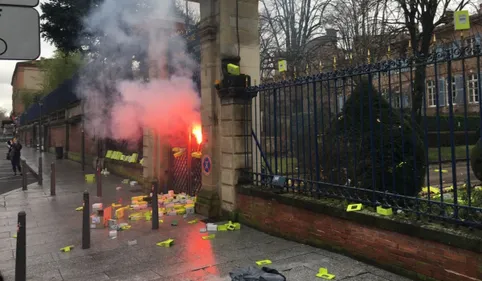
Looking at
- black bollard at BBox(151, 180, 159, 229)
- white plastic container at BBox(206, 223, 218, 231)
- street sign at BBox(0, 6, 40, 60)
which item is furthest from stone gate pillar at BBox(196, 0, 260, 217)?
street sign at BBox(0, 6, 40, 60)

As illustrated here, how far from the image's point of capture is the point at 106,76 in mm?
16266

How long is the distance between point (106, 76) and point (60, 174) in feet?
15.7

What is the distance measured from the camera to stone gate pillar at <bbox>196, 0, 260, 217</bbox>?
7133mm

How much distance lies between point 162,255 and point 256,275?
187cm

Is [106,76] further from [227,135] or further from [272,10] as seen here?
[272,10]

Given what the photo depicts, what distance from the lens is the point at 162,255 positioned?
17.8 feet

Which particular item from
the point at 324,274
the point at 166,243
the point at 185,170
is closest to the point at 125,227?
the point at 166,243

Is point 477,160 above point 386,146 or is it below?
below

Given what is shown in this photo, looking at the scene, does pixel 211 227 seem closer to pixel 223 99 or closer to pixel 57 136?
pixel 223 99

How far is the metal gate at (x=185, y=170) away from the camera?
382 inches

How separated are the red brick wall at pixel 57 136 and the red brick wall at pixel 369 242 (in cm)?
2594

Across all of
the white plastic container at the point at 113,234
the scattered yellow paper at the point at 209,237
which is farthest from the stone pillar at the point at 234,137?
the white plastic container at the point at 113,234

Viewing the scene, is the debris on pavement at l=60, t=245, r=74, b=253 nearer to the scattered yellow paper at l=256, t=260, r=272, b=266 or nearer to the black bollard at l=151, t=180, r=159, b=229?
the black bollard at l=151, t=180, r=159, b=229

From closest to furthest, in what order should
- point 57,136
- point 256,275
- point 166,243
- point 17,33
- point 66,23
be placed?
point 17,33 < point 256,275 < point 166,243 < point 66,23 < point 57,136
